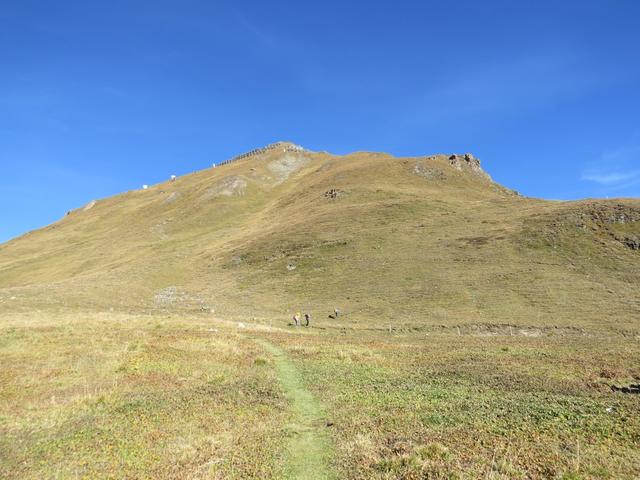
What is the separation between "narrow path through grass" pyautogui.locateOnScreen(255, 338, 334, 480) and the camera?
1277 cm

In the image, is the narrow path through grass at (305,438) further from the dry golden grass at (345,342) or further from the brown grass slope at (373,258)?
the brown grass slope at (373,258)

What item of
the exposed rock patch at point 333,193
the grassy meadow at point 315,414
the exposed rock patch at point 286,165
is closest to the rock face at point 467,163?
the exposed rock patch at point 333,193

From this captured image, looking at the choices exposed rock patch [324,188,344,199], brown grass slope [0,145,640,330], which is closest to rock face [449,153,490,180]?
brown grass slope [0,145,640,330]

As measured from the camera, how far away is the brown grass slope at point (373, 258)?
55312mm

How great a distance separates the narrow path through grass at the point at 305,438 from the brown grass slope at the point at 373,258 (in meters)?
31.3

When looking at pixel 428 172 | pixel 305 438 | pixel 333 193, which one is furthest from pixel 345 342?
pixel 428 172

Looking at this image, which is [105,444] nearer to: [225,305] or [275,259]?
[225,305]

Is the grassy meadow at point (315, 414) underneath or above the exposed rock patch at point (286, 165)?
underneath

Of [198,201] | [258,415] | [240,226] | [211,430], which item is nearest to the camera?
[211,430]

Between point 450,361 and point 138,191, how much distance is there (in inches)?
6944

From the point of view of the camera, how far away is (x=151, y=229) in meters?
120

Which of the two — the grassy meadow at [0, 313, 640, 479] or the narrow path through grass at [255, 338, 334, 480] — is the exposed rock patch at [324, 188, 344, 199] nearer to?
the grassy meadow at [0, 313, 640, 479]

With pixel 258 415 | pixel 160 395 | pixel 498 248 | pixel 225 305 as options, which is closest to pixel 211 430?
pixel 258 415

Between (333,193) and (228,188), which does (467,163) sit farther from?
(228,188)
